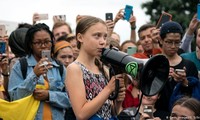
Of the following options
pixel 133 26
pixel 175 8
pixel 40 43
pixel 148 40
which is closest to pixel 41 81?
pixel 40 43

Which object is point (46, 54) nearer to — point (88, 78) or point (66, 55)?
point (88, 78)

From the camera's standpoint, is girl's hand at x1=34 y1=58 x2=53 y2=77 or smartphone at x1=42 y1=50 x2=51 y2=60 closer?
girl's hand at x1=34 y1=58 x2=53 y2=77

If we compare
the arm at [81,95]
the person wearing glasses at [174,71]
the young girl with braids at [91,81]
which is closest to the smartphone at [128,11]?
the person wearing glasses at [174,71]

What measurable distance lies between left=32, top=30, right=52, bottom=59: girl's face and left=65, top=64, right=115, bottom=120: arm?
3.64ft

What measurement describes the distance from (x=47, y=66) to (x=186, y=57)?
80.1 inches

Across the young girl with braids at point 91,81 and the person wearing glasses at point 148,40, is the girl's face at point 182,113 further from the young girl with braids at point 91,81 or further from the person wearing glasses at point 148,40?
the person wearing glasses at point 148,40

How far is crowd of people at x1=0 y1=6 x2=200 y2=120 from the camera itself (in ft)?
18.8

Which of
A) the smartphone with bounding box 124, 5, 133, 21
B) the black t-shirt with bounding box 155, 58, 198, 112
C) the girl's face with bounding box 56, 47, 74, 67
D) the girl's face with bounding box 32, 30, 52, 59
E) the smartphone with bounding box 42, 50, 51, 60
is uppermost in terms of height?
the smartphone with bounding box 124, 5, 133, 21

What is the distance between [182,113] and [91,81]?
2.86ft

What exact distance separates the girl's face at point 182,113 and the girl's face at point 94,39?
0.83 meters

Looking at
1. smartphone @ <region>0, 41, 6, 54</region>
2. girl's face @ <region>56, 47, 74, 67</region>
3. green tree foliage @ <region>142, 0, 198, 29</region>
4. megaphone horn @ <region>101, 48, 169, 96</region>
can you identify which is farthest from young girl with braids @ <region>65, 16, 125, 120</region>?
green tree foliage @ <region>142, 0, 198, 29</region>

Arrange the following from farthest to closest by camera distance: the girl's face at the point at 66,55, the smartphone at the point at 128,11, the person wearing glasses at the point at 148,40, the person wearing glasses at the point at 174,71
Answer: the smartphone at the point at 128,11 → the person wearing glasses at the point at 148,40 → the girl's face at the point at 66,55 → the person wearing glasses at the point at 174,71

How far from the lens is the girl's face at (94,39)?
582cm

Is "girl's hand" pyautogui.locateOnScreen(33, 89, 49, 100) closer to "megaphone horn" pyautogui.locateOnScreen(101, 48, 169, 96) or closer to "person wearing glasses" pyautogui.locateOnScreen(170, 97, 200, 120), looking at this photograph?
"megaphone horn" pyautogui.locateOnScreen(101, 48, 169, 96)
